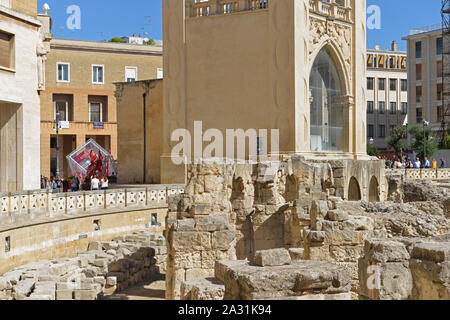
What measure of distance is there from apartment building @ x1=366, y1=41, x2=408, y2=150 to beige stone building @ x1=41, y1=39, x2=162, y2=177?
2797 centimetres

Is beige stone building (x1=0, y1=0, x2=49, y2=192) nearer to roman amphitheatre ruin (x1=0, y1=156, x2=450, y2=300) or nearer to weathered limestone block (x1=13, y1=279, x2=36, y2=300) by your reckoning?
roman amphitheatre ruin (x1=0, y1=156, x2=450, y2=300)

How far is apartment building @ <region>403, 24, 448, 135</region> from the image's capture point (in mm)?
55737

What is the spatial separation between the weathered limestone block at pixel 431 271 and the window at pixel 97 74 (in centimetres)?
3897

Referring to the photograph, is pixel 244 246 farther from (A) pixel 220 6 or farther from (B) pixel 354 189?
(A) pixel 220 6

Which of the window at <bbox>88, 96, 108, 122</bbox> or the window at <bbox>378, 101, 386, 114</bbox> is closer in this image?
the window at <bbox>88, 96, 108, 122</bbox>

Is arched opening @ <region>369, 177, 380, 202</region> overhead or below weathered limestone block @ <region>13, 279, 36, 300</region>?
overhead

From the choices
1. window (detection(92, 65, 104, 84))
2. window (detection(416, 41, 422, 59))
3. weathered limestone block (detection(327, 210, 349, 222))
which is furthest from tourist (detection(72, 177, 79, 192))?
window (detection(416, 41, 422, 59))

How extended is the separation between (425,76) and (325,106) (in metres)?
31.9

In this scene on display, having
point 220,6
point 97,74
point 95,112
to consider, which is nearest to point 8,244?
point 220,6

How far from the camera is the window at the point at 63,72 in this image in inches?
1685

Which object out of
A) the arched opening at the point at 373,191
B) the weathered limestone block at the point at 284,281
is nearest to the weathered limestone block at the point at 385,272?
the weathered limestone block at the point at 284,281

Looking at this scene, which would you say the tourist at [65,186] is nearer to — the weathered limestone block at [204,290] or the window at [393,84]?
the weathered limestone block at [204,290]
